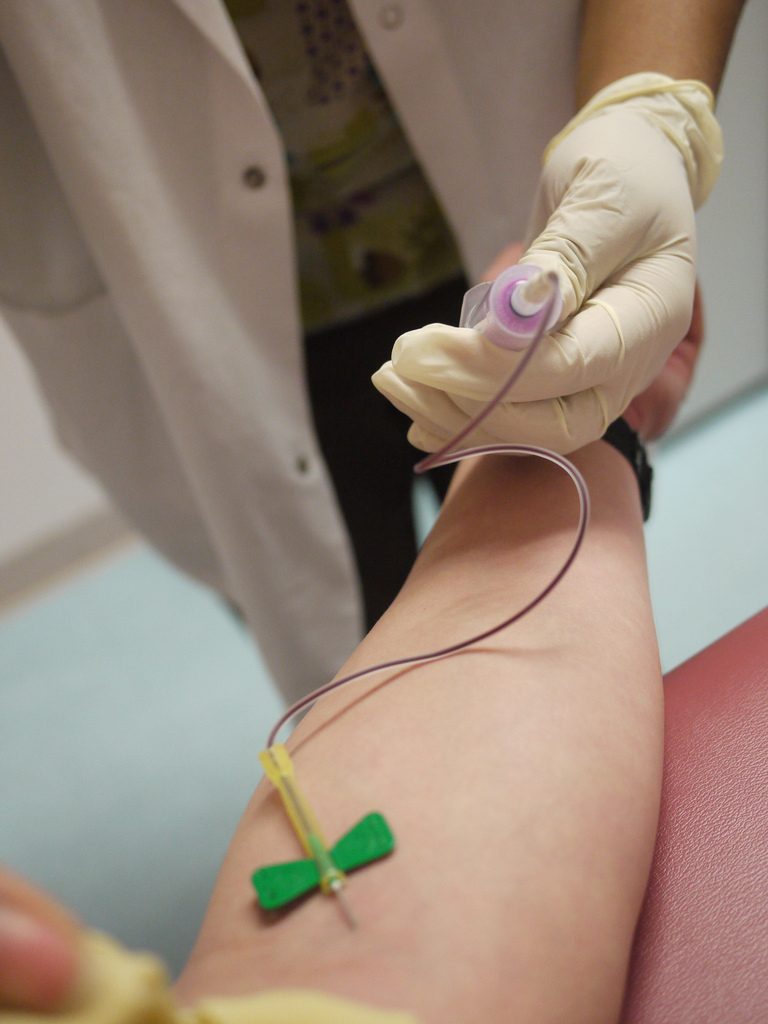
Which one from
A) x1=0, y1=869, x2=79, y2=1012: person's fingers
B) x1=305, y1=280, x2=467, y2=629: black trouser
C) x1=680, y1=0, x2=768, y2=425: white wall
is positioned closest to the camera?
x1=0, y1=869, x2=79, y2=1012: person's fingers

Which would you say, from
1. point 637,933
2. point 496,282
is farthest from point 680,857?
point 496,282

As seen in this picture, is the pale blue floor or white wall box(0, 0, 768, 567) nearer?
the pale blue floor

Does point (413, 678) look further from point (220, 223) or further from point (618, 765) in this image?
point (220, 223)

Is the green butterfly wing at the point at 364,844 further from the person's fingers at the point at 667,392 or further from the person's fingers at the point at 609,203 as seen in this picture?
the person's fingers at the point at 667,392

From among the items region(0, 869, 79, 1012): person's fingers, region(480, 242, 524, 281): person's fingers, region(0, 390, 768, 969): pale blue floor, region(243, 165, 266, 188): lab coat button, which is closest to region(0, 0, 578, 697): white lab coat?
region(243, 165, 266, 188): lab coat button

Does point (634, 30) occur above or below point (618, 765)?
above

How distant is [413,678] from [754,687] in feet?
0.80

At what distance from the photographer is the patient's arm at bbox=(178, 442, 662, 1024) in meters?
0.38

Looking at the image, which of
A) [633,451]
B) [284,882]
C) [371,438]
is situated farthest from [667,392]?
[284,882]

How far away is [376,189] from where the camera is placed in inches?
40.7

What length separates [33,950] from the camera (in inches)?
9.3

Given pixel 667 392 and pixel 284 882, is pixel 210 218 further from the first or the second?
pixel 284 882

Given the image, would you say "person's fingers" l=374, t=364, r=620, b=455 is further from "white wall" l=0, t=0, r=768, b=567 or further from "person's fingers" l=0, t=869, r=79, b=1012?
"white wall" l=0, t=0, r=768, b=567

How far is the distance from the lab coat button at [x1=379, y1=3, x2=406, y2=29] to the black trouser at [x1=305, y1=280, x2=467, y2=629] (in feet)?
1.13
